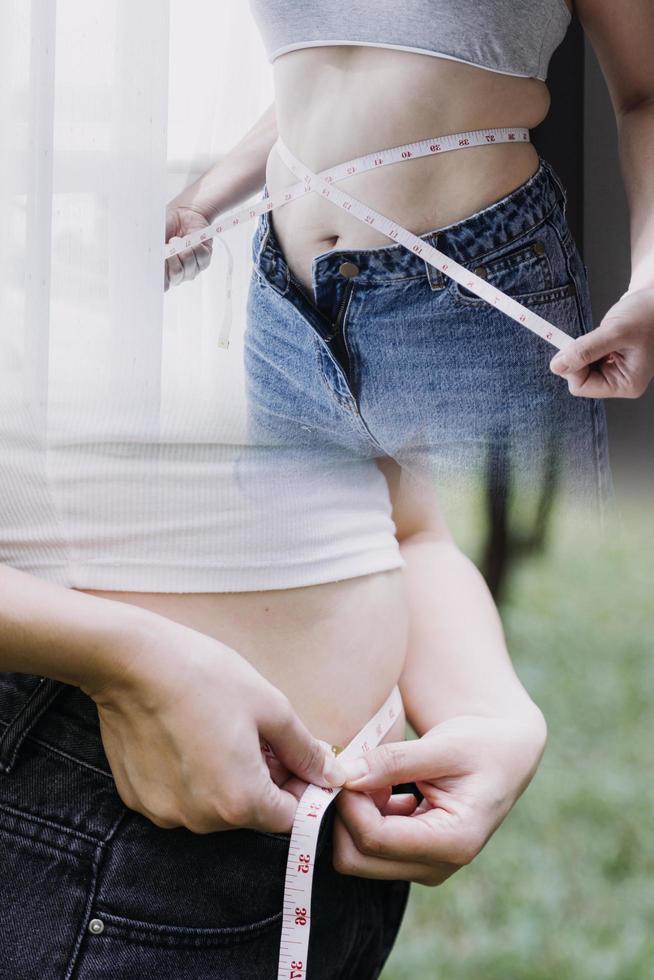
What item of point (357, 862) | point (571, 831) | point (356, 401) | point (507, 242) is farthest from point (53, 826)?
point (571, 831)

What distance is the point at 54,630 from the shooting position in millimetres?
484

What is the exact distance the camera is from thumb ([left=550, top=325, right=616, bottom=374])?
522mm

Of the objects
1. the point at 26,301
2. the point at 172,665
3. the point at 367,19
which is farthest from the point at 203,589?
the point at 367,19

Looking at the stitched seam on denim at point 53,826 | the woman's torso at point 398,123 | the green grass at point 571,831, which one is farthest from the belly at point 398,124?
the green grass at point 571,831

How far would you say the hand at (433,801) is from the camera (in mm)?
567

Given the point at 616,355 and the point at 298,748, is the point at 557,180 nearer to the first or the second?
the point at 616,355

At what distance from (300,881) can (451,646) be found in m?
0.19

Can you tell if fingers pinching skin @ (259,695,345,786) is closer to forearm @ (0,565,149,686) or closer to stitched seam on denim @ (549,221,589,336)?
forearm @ (0,565,149,686)

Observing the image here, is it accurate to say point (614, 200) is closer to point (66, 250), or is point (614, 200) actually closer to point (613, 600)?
point (66, 250)

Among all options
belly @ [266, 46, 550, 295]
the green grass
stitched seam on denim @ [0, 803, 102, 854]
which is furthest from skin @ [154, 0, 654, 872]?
the green grass

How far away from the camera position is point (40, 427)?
546 millimetres

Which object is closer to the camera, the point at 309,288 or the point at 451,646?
the point at 309,288

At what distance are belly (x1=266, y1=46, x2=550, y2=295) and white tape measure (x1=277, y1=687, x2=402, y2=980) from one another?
0.93ft

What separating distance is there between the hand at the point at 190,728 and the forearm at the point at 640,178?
0.93 ft
